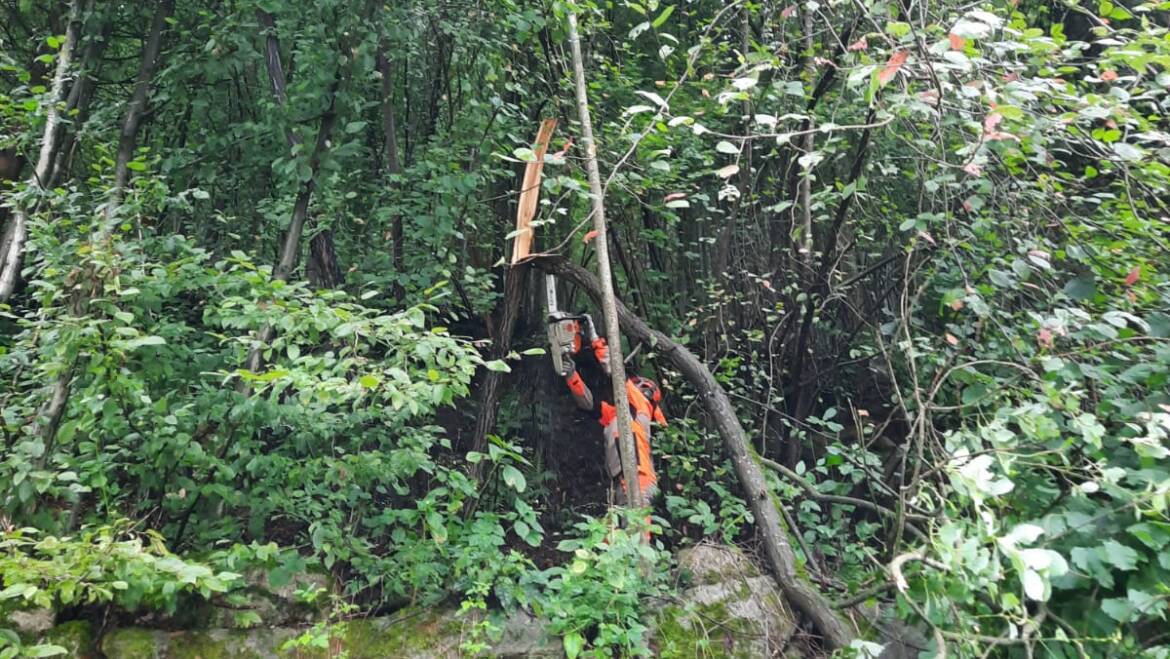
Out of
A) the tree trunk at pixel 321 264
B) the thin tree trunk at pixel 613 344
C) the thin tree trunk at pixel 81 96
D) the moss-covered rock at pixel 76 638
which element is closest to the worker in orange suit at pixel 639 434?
the thin tree trunk at pixel 613 344

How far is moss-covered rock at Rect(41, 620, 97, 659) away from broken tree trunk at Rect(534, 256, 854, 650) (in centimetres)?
301

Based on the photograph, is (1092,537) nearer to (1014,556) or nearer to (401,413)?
(1014,556)

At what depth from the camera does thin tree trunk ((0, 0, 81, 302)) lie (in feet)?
15.1

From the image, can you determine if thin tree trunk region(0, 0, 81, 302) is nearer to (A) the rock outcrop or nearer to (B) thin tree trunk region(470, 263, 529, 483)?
(A) the rock outcrop

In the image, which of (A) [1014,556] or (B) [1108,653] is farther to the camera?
(B) [1108,653]

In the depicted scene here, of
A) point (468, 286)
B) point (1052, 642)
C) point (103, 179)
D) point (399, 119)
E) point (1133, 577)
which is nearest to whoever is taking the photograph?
point (1133, 577)

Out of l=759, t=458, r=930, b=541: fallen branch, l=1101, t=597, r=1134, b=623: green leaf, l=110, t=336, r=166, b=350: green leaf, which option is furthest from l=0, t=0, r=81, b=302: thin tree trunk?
l=1101, t=597, r=1134, b=623: green leaf

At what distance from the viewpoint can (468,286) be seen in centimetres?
595

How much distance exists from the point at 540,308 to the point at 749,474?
2.63 metres

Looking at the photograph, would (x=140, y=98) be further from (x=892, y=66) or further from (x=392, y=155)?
(x=892, y=66)

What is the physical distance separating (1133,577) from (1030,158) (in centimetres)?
192

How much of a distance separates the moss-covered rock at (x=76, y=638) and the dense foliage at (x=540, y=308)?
23 cm

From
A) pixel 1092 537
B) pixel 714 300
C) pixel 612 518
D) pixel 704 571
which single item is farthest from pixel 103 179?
pixel 1092 537

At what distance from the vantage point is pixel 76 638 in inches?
140
